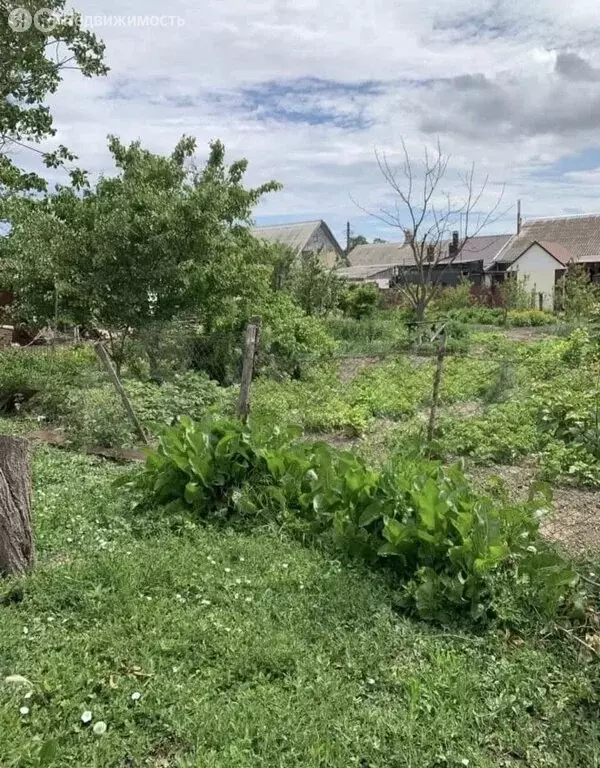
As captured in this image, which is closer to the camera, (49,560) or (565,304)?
(49,560)

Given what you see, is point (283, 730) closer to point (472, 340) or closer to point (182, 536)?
point (182, 536)

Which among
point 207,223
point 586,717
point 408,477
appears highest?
point 207,223

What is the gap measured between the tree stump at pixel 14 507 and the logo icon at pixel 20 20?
9.19 metres

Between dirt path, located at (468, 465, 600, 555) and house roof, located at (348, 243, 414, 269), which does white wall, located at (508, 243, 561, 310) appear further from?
dirt path, located at (468, 465, 600, 555)

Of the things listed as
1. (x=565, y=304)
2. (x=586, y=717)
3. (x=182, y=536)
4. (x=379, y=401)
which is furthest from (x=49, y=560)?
(x=565, y=304)

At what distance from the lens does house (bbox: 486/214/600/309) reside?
128ft

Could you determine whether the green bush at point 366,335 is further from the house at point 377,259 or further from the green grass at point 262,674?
the house at point 377,259

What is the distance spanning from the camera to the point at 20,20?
9.84 m

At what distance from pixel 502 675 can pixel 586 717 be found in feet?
1.02

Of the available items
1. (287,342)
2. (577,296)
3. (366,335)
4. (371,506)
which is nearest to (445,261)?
(577,296)

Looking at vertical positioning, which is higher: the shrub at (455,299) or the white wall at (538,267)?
the white wall at (538,267)

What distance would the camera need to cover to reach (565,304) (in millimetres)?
22172

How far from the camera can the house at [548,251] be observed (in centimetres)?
3897

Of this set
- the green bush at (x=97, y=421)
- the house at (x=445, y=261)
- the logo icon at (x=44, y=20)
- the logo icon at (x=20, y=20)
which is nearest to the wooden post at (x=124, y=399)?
the green bush at (x=97, y=421)
